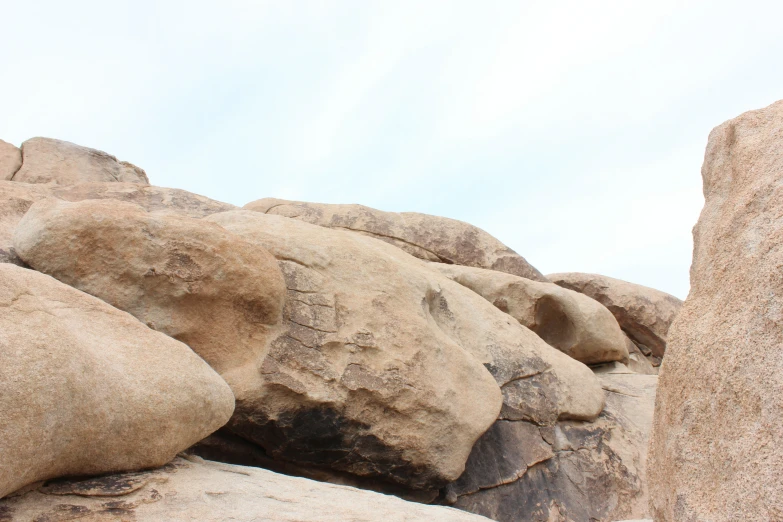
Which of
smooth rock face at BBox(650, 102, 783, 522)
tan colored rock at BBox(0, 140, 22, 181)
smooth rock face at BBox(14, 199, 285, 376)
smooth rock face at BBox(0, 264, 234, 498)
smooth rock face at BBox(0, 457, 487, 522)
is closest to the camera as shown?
smooth rock face at BBox(650, 102, 783, 522)

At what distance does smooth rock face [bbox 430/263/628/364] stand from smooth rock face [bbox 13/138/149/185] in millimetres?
4647

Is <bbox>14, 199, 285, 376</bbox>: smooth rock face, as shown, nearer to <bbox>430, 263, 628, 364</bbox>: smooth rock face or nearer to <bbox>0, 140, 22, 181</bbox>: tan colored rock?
<bbox>430, 263, 628, 364</bbox>: smooth rock face

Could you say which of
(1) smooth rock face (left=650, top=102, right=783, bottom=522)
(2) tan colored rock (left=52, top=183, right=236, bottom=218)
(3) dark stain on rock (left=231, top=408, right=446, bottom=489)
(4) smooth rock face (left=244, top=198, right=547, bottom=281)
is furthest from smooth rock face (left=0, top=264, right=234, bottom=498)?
(4) smooth rock face (left=244, top=198, right=547, bottom=281)

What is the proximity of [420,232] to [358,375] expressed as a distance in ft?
17.5

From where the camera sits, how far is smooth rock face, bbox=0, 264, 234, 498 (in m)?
2.48

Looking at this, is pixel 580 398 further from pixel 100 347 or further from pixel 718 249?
pixel 100 347

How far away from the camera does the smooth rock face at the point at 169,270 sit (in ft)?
13.0

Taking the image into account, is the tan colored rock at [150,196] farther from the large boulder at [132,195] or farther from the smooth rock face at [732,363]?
the smooth rock face at [732,363]

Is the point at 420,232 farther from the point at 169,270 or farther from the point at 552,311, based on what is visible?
the point at 169,270

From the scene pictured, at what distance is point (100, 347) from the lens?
315cm

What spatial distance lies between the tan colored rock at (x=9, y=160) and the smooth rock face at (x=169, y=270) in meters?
4.68

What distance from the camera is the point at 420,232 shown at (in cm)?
970

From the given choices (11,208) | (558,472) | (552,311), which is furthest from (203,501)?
(552,311)

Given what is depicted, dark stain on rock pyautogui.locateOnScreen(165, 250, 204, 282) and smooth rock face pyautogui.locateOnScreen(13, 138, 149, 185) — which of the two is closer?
dark stain on rock pyautogui.locateOnScreen(165, 250, 204, 282)
